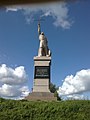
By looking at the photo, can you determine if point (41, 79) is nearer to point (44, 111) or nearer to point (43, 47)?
point (43, 47)

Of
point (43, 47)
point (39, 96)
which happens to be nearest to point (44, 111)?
point (39, 96)

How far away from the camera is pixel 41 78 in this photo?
681 inches

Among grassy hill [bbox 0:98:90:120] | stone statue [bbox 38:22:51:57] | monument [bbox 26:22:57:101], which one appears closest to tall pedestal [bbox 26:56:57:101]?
monument [bbox 26:22:57:101]

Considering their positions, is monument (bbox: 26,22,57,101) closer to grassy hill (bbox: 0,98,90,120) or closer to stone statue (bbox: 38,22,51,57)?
stone statue (bbox: 38,22,51,57)

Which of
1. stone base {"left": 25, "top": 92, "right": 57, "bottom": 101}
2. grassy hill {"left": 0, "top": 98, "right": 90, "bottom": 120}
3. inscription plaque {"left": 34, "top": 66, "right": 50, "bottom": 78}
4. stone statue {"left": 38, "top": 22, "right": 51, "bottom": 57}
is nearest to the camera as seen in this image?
grassy hill {"left": 0, "top": 98, "right": 90, "bottom": 120}

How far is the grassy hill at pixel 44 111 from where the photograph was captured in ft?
40.7

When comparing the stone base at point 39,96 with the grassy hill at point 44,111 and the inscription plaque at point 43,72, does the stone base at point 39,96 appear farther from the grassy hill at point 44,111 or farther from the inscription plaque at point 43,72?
the grassy hill at point 44,111

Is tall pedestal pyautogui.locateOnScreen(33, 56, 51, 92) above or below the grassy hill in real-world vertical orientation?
above

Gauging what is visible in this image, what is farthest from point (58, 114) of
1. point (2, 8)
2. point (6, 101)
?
point (2, 8)

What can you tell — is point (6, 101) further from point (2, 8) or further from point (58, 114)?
point (2, 8)

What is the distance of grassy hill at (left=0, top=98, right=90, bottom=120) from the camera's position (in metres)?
12.4

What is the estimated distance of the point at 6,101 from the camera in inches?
538

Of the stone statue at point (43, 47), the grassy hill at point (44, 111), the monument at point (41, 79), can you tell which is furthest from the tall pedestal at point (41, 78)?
the grassy hill at point (44, 111)

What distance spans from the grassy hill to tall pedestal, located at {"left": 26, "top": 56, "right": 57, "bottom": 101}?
3202mm
